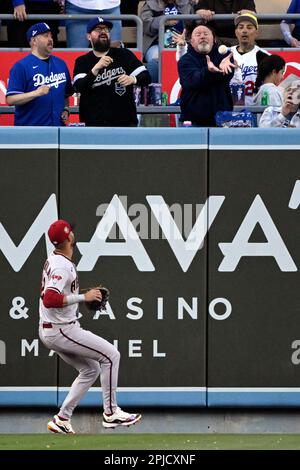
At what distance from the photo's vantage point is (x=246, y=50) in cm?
1661

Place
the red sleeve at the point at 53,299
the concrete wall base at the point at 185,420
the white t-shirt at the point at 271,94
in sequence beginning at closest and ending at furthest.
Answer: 1. the red sleeve at the point at 53,299
2. the concrete wall base at the point at 185,420
3. the white t-shirt at the point at 271,94

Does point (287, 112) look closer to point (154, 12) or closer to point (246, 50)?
point (246, 50)

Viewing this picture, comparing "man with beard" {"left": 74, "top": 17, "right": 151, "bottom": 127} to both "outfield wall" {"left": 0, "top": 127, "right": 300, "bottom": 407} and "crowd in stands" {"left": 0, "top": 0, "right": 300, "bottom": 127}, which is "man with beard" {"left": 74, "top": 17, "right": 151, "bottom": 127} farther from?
"outfield wall" {"left": 0, "top": 127, "right": 300, "bottom": 407}

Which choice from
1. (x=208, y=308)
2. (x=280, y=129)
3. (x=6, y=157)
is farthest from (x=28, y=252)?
(x=280, y=129)

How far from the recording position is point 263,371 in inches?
A: 559

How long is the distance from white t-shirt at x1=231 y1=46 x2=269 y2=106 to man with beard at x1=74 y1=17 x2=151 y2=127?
154cm

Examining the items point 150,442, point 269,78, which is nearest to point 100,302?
point 150,442

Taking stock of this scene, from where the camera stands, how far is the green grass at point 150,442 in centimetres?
1195

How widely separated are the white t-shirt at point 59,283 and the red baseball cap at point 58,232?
149 mm

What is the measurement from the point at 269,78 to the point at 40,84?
8.39ft

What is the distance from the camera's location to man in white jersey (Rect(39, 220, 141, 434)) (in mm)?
13000

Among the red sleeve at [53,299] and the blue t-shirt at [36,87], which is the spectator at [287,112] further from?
the red sleeve at [53,299]

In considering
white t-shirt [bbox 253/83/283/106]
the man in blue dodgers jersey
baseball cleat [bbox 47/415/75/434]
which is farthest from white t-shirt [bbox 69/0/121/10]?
baseball cleat [bbox 47/415/75/434]

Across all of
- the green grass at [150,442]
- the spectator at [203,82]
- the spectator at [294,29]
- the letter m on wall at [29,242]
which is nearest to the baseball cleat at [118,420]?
the green grass at [150,442]
